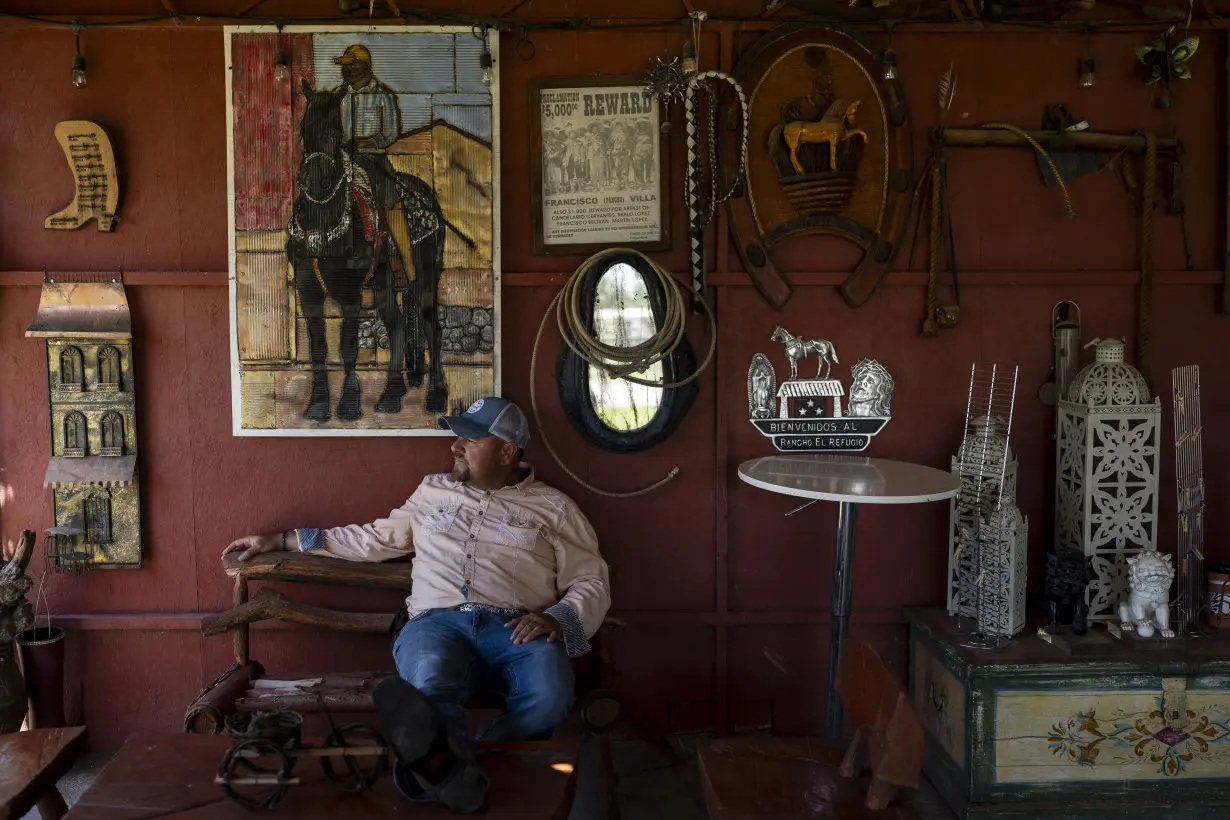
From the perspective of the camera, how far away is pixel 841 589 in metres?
3.18

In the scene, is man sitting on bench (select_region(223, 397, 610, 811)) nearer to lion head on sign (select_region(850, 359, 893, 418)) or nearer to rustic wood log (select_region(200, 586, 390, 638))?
rustic wood log (select_region(200, 586, 390, 638))

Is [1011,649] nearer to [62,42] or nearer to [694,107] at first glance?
[694,107]

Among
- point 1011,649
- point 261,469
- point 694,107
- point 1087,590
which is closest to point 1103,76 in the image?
point 694,107

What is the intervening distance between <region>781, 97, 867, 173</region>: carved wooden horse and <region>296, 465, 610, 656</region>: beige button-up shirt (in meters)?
1.68

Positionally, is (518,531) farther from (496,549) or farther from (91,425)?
(91,425)

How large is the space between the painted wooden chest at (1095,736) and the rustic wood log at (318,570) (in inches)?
84.3

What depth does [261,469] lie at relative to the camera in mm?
3633

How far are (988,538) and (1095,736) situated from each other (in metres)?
0.74

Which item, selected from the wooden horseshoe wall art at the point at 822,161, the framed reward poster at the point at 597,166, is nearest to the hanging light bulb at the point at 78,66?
the framed reward poster at the point at 597,166

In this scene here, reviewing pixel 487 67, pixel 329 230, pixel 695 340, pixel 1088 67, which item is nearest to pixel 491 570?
pixel 695 340

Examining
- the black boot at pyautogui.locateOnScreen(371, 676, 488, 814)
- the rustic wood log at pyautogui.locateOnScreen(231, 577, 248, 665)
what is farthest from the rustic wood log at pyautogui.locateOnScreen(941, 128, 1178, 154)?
the rustic wood log at pyautogui.locateOnScreen(231, 577, 248, 665)

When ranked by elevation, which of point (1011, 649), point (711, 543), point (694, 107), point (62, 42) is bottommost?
point (1011, 649)

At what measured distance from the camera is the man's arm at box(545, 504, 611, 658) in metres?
3.00

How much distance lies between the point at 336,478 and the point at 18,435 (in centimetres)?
130
